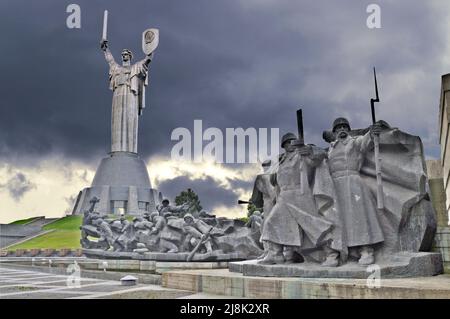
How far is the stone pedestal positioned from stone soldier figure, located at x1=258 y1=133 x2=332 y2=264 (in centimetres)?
3437

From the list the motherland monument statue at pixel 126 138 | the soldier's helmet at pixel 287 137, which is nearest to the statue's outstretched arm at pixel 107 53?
the motherland monument statue at pixel 126 138

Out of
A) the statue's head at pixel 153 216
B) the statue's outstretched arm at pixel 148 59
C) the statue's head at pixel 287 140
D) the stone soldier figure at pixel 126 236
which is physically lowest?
the stone soldier figure at pixel 126 236

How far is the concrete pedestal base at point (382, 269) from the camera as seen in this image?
6156 millimetres

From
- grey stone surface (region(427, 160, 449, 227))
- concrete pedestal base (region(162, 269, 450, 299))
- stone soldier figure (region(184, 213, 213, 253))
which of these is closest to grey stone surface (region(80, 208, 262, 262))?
stone soldier figure (region(184, 213, 213, 253))

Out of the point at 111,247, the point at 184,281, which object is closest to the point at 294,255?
the point at 184,281

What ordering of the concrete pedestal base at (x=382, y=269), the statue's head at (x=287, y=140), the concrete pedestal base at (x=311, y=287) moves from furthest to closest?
the statue's head at (x=287, y=140) → the concrete pedestal base at (x=382, y=269) → the concrete pedestal base at (x=311, y=287)

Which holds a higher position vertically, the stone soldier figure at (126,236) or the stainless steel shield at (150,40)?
the stainless steel shield at (150,40)

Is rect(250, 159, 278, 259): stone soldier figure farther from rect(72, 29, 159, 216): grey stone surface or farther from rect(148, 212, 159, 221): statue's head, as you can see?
rect(72, 29, 159, 216): grey stone surface

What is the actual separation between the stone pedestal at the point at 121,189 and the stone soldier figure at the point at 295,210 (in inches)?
1353

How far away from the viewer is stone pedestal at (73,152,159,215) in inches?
1629

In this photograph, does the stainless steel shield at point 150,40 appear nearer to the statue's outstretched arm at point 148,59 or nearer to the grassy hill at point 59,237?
the statue's outstretched arm at point 148,59
